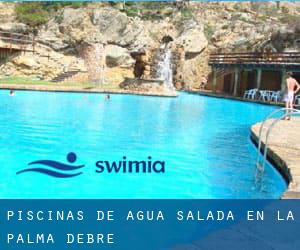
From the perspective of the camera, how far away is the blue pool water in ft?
21.0

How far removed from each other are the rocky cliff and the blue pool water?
32.8ft

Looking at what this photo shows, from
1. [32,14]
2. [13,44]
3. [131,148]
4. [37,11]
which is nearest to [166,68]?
[13,44]

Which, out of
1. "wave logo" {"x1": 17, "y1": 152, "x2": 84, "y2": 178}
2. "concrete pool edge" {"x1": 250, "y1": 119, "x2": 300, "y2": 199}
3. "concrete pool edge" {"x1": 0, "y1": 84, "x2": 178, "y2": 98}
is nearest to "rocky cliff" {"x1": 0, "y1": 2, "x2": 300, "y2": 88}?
"concrete pool edge" {"x1": 0, "y1": 84, "x2": 178, "y2": 98}

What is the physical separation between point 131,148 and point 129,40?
21499 mm

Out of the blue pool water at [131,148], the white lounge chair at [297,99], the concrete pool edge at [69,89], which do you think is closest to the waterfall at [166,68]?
the concrete pool edge at [69,89]

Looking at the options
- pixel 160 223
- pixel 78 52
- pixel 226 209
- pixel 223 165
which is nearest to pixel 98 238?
pixel 160 223

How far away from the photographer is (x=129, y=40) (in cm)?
3005

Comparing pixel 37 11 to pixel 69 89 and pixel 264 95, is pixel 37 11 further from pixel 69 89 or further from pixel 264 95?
pixel 264 95

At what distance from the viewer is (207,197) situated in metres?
6.13

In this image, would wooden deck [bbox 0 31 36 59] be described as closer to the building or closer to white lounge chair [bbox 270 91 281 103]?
the building

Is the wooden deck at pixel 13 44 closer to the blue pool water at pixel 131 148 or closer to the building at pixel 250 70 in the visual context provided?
the blue pool water at pixel 131 148

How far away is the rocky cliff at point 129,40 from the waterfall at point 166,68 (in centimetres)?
42

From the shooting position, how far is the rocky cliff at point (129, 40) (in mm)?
27297

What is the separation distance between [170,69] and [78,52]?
602cm
